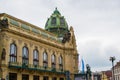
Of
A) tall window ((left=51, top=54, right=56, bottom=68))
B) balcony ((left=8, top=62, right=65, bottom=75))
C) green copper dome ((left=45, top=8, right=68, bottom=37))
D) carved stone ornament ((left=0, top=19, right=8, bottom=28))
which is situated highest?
green copper dome ((left=45, top=8, right=68, bottom=37))

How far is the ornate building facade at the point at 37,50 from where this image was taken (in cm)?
5731

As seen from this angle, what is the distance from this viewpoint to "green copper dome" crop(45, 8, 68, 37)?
84062 mm

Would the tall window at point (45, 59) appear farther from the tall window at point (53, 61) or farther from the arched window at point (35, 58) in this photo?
the arched window at point (35, 58)

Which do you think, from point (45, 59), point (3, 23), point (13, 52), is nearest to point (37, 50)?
point (45, 59)

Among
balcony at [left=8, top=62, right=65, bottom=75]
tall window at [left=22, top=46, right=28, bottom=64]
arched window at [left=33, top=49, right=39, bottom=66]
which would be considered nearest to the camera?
balcony at [left=8, top=62, right=65, bottom=75]

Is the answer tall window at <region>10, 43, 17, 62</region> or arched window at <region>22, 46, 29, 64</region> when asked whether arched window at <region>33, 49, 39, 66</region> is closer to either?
arched window at <region>22, 46, 29, 64</region>

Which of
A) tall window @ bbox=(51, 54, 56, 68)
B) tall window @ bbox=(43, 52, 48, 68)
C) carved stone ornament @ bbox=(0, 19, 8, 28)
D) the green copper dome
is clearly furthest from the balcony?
the green copper dome

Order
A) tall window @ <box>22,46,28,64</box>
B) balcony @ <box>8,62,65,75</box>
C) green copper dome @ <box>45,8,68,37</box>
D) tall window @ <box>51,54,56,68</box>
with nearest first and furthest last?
1. balcony @ <box>8,62,65,75</box>
2. tall window @ <box>22,46,28,64</box>
3. tall window @ <box>51,54,56,68</box>
4. green copper dome @ <box>45,8,68,37</box>

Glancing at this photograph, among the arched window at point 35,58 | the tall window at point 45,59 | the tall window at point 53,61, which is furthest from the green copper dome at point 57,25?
the arched window at point 35,58

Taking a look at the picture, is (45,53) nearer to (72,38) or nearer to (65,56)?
(65,56)

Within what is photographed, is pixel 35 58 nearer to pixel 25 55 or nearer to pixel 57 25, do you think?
pixel 25 55

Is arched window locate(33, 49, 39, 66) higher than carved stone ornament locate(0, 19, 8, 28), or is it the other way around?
carved stone ornament locate(0, 19, 8, 28)

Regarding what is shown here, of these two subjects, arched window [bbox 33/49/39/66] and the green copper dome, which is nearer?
arched window [bbox 33/49/39/66]

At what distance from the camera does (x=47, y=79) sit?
69.6 meters
